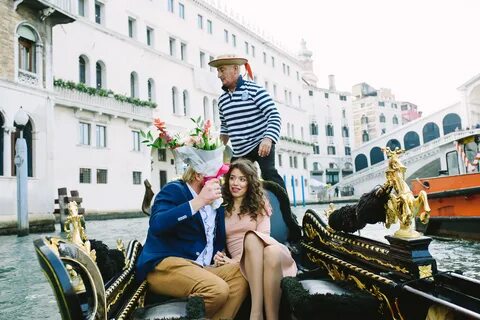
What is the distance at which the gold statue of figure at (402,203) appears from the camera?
165cm

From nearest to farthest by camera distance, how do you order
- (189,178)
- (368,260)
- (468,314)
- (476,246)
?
(468,314) < (368,260) < (189,178) < (476,246)

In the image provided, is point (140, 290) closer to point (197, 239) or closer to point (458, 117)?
point (197, 239)

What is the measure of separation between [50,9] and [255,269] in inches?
493

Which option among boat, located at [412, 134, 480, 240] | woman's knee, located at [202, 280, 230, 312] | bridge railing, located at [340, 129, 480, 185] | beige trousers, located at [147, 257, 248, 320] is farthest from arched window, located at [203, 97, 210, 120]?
woman's knee, located at [202, 280, 230, 312]

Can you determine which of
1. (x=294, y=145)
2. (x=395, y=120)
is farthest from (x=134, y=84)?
(x=395, y=120)

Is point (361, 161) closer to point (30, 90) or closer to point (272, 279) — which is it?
point (30, 90)

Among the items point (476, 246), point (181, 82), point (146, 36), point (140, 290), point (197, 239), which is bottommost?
point (476, 246)

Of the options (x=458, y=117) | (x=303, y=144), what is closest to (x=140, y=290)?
(x=303, y=144)

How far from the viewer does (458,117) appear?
3409 centimetres

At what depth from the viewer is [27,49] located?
12086 millimetres

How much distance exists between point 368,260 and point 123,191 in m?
16.2

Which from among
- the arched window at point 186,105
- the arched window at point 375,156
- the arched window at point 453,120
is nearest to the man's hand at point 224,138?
the arched window at point 186,105

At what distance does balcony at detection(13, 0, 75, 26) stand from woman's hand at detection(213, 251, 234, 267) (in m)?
11.8

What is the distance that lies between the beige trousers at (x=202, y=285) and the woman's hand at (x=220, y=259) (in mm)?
111
